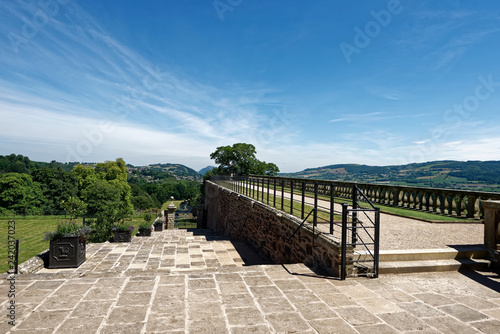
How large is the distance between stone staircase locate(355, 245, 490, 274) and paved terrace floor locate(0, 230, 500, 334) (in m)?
0.18

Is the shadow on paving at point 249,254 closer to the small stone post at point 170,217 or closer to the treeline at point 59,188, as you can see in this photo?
the small stone post at point 170,217

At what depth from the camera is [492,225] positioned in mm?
5238

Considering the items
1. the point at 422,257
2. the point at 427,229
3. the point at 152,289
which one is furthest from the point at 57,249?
the point at 427,229

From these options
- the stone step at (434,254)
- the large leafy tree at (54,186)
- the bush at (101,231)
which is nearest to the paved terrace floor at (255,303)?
the stone step at (434,254)

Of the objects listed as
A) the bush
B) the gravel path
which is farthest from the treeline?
the gravel path

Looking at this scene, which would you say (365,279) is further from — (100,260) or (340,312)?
(100,260)

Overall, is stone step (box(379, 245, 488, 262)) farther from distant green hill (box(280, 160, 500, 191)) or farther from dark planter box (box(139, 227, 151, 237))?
dark planter box (box(139, 227, 151, 237))

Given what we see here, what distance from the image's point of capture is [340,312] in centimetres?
323

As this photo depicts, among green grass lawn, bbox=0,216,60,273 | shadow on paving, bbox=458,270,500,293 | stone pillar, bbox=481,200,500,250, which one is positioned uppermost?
stone pillar, bbox=481,200,500,250

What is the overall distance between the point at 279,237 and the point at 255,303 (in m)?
4.25

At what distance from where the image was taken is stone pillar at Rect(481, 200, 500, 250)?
510 centimetres

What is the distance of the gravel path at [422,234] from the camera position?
577 centimetres

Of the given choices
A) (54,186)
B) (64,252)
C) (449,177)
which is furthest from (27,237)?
(54,186)

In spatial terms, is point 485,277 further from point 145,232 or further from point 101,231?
point 101,231
